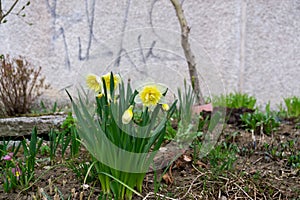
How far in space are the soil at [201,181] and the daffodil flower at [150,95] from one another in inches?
12.5

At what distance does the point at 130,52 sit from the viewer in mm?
1805

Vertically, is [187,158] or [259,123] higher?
[259,123]

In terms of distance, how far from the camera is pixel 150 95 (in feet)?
4.99

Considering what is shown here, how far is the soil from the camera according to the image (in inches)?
65.9

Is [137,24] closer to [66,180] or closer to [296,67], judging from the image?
[296,67]

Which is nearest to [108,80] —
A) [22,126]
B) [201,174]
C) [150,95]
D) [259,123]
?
[150,95]

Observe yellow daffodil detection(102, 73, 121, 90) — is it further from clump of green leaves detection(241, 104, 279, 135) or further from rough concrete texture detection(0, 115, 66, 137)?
clump of green leaves detection(241, 104, 279, 135)

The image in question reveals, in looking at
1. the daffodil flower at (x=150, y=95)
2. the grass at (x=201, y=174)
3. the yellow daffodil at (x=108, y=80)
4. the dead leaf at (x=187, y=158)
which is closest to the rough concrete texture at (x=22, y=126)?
the grass at (x=201, y=174)

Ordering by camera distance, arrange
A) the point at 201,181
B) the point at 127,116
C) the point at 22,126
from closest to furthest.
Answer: the point at 127,116
the point at 201,181
the point at 22,126

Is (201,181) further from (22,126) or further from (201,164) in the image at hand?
(22,126)

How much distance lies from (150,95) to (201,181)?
562 millimetres

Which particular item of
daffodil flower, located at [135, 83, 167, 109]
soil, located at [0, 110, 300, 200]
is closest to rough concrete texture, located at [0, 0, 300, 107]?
soil, located at [0, 110, 300, 200]

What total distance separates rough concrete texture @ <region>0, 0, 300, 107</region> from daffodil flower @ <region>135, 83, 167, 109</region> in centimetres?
308

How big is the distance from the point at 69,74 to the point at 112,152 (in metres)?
3.28
